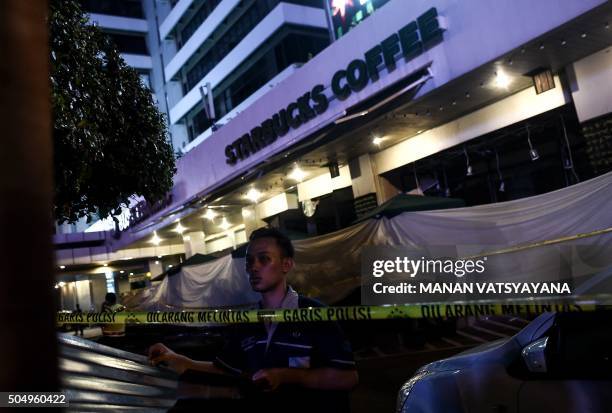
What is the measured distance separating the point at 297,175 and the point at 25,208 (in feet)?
51.6

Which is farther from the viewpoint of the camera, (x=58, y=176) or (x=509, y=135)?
(x=509, y=135)

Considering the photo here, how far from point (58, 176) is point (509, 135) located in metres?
9.96

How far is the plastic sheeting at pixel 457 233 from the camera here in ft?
23.4

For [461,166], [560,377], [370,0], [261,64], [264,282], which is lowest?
[560,377]

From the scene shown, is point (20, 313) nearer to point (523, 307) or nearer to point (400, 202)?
point (523, 307)

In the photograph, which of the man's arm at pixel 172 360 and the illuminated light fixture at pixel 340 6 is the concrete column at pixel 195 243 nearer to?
the illuminated light fixture at pixel 340 6

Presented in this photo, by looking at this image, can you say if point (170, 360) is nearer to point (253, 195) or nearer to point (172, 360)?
point (172, 360)

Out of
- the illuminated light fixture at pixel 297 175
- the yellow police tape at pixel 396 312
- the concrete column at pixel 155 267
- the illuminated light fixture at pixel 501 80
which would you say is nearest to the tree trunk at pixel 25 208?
the yellow police tape at pixel 396 312

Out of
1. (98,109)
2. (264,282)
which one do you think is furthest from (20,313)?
(98,109)

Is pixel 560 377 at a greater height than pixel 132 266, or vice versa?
pixel 132 266

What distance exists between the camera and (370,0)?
13680 millimetres

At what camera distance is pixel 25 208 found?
91 cm

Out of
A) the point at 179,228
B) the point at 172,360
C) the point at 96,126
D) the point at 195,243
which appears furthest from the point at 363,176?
the point at 195,243

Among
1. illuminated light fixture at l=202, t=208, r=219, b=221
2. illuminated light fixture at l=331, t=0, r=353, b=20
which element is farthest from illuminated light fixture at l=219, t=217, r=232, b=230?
illuminated light fixture at l=331, t=0, r=353, b=20
